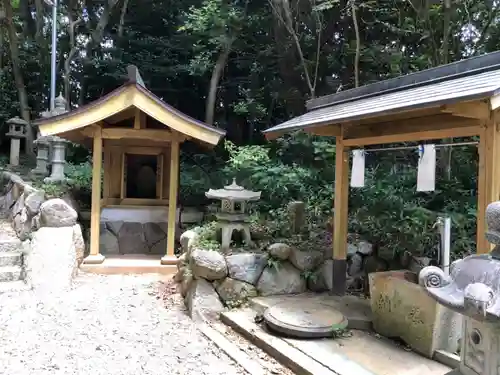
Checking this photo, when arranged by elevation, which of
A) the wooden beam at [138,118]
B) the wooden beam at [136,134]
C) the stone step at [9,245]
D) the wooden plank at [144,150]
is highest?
the wooden beam at [138,118]

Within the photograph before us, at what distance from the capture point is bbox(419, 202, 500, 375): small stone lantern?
225 centimetres

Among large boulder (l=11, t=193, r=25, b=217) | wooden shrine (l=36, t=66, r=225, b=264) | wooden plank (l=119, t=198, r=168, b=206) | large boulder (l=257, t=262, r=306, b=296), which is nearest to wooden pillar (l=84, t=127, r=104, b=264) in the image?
wooden shrine (l=36, t=66, r=225, b=264)

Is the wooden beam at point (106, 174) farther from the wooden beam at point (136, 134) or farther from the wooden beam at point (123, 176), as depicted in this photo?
the wooden beam at point (136, 134)

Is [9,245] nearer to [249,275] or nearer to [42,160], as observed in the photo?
[42,160]

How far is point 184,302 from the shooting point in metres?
6.03

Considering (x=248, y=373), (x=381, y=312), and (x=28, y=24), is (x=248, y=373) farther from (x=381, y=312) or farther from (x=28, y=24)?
(x=28, y=24)

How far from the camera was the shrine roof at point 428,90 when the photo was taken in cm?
336

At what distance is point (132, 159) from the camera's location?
9914mm

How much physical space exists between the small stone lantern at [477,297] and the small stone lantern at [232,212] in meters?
Answer: 3.62

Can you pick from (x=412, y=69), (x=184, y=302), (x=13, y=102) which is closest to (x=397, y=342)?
(x=184, y=302)

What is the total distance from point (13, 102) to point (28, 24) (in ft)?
12.1

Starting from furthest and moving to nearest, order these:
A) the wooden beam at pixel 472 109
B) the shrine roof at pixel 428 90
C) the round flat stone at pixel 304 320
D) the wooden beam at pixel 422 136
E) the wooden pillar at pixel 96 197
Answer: the wooden pillar at pixel 96 197 < the round flat stone at pixel 304 320 < the wooden beam at pixel 422 136 < the wooden beam at pixel 472 109 < the shrine roof at pixel 428 90

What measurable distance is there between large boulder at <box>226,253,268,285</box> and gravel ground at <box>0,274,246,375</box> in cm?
92

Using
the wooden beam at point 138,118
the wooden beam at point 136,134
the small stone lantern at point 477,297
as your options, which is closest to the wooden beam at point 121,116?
the wooden beam at point 138,118
